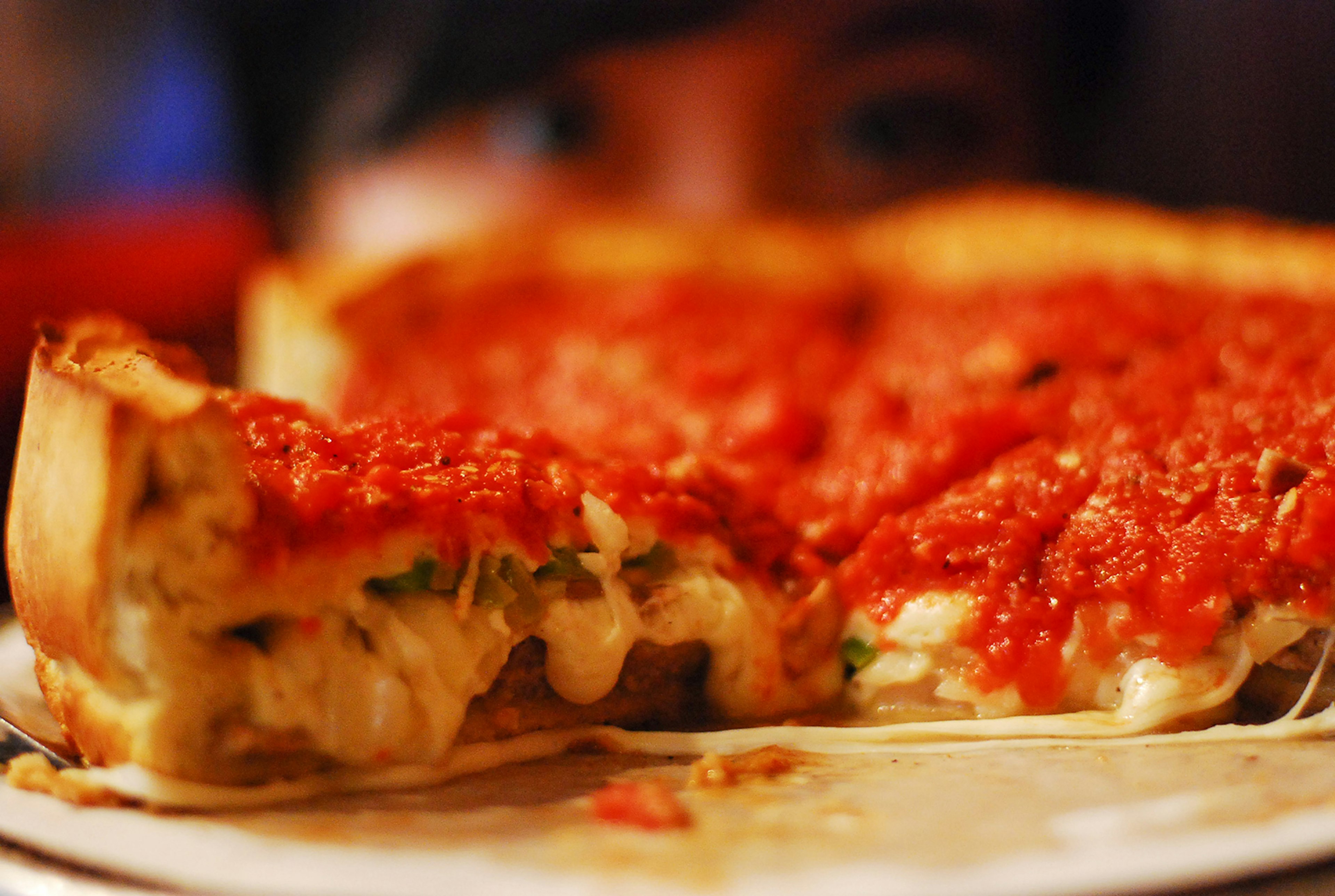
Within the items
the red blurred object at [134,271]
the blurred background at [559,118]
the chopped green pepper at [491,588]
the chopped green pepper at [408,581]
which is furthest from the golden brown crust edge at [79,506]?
the blurred background at [559,118]

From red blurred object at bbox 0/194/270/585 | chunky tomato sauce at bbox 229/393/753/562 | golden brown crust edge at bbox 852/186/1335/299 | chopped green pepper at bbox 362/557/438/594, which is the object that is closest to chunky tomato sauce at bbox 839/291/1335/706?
chunky tomato sauce at bbox 229/393/753/562

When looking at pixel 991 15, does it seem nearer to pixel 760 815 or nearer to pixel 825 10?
pixel 825 10

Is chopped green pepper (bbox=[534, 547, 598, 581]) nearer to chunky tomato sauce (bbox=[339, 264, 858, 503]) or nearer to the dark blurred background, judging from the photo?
chunky tomato sauce (bbox=[339, 264, 858, 503])

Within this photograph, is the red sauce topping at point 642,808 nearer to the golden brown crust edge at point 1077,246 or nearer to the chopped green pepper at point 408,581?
the chopped green pepper at point 408,581

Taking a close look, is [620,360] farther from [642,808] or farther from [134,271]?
[134,271]

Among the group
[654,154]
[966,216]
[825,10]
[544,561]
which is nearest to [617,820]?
[544,561]

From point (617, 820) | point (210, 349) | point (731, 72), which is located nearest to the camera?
point (617, 820)
